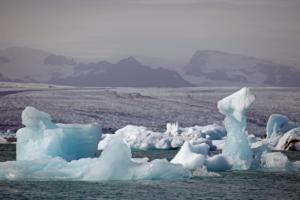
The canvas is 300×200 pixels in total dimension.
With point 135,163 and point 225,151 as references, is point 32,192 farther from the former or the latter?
point 225,151

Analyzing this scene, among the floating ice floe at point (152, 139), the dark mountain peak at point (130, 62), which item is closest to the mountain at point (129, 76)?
the dark mountain peak at point (130, 62)

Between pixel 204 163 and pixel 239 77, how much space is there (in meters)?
53.9

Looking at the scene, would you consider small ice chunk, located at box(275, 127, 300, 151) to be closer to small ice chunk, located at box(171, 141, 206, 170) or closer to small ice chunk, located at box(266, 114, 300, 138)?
small ice chunk, located at box(266, 114, 300, 138)

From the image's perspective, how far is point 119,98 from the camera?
212ft

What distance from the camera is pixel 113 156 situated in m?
19.3

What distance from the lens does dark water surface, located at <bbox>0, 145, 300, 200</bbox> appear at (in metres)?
17.8

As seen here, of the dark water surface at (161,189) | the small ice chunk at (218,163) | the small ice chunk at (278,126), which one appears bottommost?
the dark water surface at (161,189)

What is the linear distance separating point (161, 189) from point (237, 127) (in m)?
6.09

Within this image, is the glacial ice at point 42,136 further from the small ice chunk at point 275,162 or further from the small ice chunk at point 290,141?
the small ice chunk at point 290,141

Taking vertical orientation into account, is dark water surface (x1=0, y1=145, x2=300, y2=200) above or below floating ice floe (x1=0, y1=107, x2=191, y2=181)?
below

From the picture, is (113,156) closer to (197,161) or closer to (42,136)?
(197,161)

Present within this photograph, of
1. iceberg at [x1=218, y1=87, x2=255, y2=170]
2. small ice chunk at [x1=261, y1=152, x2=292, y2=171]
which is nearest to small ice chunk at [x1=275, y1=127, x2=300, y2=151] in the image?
small ice chunk at [x1=261, y1=152, x2=292, y2=171]

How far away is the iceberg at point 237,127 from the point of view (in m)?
23.8

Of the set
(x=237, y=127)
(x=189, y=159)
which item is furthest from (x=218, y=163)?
(x=237, y=127)
